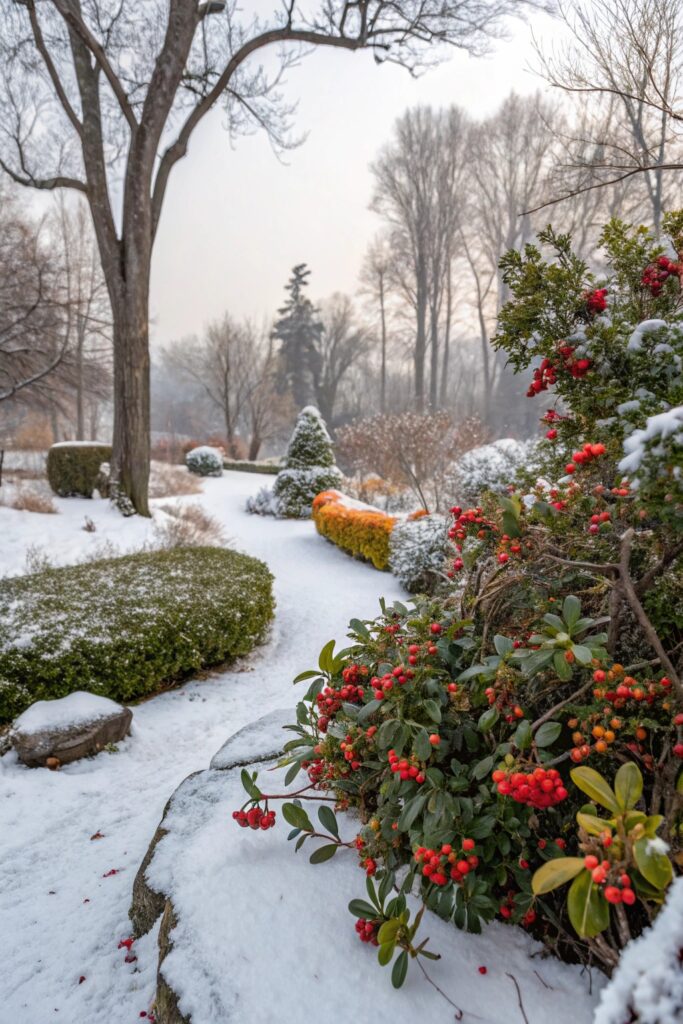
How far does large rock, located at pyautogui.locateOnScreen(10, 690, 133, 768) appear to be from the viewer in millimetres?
2752

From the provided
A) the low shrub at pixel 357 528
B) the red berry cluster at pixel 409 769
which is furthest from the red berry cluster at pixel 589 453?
the low shrub at pixel 357 528

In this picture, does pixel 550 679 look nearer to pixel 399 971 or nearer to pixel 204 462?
pixel 399 971

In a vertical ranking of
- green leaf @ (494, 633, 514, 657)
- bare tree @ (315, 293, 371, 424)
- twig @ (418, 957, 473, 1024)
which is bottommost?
twig @ (418, 957, 473, 1024)

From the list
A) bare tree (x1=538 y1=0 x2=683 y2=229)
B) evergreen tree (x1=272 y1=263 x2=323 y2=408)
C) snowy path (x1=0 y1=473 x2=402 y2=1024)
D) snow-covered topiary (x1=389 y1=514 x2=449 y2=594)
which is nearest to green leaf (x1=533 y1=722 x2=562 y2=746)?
snowy path (x1=0 y1=473 x2=402 y2=1024)

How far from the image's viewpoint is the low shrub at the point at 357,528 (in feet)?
22.8

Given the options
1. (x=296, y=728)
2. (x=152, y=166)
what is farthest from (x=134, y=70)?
(x=296, y=728)

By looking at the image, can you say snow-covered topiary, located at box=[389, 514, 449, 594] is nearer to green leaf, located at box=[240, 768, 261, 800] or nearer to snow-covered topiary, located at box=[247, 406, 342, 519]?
green leaf, located at box=[240, 768, 261, 800]

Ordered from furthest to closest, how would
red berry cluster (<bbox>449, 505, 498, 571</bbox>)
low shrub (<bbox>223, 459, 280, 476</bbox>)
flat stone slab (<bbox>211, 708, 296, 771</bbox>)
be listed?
1. low shrub (<bbox>223, 459, 280, 476</bbox>)
2. flat stone slab (<bbox>211, 708, 296, 771</bbox>)
3. red berry cluster (<bbox>449, 505, 498, 571</bbox>)

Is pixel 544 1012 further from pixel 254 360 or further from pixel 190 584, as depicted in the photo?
pixel 254 360

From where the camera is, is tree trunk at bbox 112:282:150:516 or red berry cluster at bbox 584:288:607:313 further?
tree trunk at bbox 112:282:150:516

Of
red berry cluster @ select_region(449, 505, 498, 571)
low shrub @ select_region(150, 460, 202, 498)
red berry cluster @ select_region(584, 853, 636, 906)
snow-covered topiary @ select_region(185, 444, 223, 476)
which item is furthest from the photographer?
snow-covered topiary @ select_region(185, 444, 223, 476)

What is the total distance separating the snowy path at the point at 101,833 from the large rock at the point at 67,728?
0.24 ft

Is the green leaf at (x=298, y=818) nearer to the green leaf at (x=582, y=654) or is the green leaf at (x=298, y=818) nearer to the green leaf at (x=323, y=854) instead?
the green leaf at (x=323, y=854)

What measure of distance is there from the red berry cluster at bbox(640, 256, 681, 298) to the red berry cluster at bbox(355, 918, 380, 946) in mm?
1731
